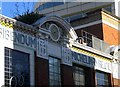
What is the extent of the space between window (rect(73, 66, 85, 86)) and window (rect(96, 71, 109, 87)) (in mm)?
1597

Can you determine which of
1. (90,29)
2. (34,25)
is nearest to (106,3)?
(90,29)

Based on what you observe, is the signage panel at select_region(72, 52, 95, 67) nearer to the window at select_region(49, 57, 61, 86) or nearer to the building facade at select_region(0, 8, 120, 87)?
the building facade at select_region(0, 8, 120, 87)

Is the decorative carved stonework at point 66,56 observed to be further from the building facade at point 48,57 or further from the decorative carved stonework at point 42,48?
the decorative carved stonework at point 42,48

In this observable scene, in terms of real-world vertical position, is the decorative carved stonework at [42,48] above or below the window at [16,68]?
above

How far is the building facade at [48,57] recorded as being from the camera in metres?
25.8

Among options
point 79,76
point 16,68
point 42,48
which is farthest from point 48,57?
point 79,76

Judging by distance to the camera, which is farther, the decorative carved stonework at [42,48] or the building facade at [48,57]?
the decorative carved stonework at [42,48]

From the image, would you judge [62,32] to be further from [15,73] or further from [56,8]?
[56,8]

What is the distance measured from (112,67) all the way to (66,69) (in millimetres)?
6508

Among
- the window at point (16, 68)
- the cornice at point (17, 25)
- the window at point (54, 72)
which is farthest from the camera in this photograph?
the window at point (54, 72)

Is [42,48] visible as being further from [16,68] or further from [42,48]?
[16,68]

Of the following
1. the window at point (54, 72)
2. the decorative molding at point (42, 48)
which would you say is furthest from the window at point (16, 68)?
the window at point (54, 72)

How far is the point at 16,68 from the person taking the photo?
26094mm

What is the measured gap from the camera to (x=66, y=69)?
3006cm
